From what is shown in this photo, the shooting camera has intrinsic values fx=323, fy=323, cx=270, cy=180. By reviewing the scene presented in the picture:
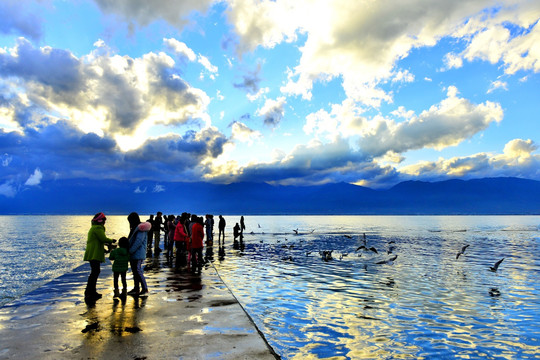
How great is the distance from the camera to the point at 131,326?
25.0 ft

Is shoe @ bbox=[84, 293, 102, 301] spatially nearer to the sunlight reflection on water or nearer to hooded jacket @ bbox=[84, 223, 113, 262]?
hooded jacket @ bbox=[84, 223, 113, 262]

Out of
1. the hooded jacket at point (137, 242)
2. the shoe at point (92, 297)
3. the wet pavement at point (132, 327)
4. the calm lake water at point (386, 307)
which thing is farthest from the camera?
the hooded jacket at point (137, 242)

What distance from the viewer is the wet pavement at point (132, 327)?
6.05 meters

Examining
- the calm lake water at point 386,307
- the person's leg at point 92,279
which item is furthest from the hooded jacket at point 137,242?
the calm lake water at point 386,307

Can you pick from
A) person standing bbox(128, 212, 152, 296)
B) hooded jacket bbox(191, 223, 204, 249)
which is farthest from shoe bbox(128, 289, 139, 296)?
hooded jacket bbox(191, 223, 204, 249)

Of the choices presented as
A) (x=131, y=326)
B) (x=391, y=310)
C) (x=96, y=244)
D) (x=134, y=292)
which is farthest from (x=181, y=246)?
(x=391, y=310)

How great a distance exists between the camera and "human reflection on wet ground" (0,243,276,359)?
607 centimetres

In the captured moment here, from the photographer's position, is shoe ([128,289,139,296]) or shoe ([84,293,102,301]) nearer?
shoe ([84,293,102,301])

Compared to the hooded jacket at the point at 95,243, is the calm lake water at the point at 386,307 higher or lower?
lower

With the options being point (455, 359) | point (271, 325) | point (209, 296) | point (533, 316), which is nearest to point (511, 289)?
point (533, 316)

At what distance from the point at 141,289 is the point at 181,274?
12.8 feet

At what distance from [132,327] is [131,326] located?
0.10m

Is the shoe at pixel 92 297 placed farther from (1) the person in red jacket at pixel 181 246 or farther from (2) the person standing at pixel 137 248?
(1) the person in red jacket at pixel 181 246

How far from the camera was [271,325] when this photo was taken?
944 centimetres
